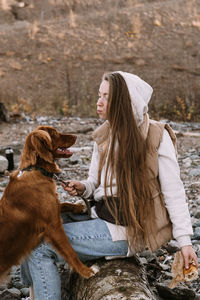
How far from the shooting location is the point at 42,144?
278 cm

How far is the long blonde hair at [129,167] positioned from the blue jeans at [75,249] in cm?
14

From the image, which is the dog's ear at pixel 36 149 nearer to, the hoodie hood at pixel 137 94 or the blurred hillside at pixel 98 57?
the hoodie hood at pixel 137 94

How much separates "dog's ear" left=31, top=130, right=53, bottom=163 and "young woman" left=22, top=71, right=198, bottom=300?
51cm

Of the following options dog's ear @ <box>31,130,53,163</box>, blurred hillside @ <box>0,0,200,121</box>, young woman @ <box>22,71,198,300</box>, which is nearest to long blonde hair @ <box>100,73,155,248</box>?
young woman @ <box>22,71,198,300</box>

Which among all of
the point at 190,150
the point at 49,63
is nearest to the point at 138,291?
the point at 190,150

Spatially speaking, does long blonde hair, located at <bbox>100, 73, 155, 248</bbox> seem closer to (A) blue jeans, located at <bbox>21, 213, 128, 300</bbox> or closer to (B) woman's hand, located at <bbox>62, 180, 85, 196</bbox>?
(A) blue jeans, located at <bbox>21, 213, 128, 300</bbox>

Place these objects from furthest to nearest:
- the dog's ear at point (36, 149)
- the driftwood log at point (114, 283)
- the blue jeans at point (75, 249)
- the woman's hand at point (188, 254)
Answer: the dog's ear at point (36, 149) → the blue jeans at point (75, 249) → the woman's hand at point (188, 254) → the driftwood log at point (114, 283)

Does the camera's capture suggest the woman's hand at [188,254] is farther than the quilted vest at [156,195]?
No

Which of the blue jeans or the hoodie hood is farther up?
the hoodie hood

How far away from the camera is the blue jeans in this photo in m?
2.44

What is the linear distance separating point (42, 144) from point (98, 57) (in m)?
14.4

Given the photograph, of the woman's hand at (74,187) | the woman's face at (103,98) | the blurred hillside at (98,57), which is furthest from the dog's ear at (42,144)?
the blurred hillside at (98,57)

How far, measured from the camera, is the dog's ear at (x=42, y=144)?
2720 millimetres

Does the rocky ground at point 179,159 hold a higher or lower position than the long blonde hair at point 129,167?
lower
